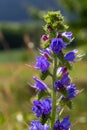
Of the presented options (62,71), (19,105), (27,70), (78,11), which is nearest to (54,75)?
(62,71)

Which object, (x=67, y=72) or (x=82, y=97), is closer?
(x=67, y=72)

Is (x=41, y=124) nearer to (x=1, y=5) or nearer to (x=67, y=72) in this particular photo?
(x=67, y=72)

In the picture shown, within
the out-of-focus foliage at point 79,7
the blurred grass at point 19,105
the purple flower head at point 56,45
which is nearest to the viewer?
the purple flower head at point 56,45

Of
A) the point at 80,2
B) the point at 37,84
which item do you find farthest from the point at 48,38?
the point at 80,2

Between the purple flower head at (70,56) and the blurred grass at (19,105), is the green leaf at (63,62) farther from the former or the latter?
the blurred grass at (19,105)

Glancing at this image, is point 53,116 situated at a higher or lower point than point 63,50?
lower

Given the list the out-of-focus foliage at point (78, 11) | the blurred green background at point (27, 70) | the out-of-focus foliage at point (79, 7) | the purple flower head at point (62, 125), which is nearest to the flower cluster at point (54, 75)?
the purple flower head at point (62, 125)

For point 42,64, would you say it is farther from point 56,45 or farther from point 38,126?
point 38,126

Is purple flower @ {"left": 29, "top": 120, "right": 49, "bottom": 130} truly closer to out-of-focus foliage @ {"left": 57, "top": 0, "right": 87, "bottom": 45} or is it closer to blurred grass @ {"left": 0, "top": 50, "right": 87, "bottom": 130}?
blurred grass @ {"left": 0, "top": 50, "right": 87, "bottom": 130}
